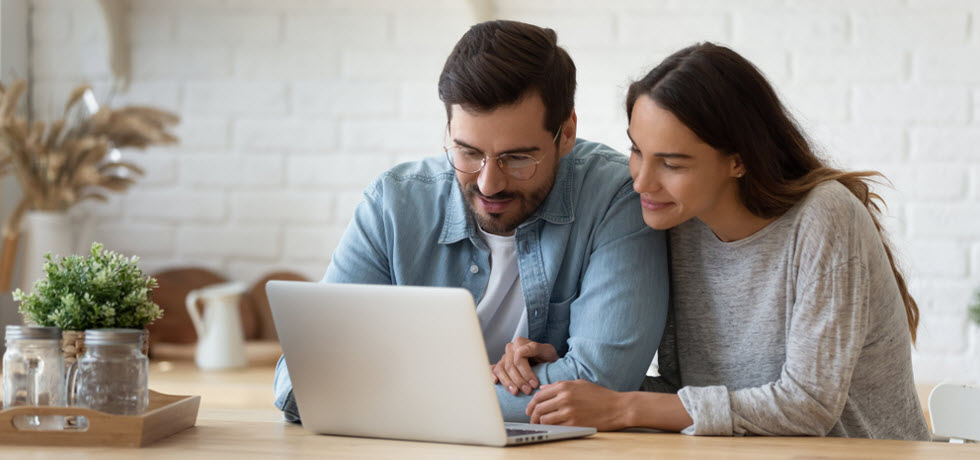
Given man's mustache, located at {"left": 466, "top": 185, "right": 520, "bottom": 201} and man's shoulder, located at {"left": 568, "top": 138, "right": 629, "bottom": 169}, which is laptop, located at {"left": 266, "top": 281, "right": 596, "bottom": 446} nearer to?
man's mustache, located at {"left": 466, "top": 185, "right": 520, "bottom": 201}

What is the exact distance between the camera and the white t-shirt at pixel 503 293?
155 cm

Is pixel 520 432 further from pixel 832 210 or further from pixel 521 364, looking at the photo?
pixel 832 210

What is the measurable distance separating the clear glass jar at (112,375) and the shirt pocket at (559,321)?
611 millimetres

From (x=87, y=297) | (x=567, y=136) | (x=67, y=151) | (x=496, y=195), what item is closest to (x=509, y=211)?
(x=496, y=195)

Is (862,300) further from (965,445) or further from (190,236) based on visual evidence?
(190,236)

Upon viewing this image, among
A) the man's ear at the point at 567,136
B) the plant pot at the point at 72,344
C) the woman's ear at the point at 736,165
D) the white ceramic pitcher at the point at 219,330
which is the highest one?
the man's ear at the point at 567,136

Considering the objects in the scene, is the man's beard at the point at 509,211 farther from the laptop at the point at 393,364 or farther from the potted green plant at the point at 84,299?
the potted green plant at the point at 84,299

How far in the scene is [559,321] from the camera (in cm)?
153

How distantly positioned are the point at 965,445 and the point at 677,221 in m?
0.45

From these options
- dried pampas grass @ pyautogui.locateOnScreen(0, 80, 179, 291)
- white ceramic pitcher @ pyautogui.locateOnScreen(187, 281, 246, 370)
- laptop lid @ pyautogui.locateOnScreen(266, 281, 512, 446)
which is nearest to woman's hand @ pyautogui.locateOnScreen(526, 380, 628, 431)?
laptop lid @ pyautogui.locateOnScreen(266, 281, 512, 446)

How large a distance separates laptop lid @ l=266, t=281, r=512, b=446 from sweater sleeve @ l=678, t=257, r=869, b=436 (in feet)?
1.03

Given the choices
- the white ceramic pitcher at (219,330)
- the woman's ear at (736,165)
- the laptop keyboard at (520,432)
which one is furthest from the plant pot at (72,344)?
the white ceramic pitcher at (219,330)

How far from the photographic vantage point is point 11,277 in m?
2.46

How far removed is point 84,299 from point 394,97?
146cm
